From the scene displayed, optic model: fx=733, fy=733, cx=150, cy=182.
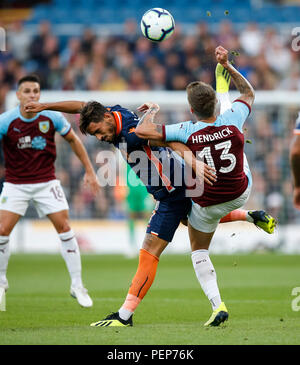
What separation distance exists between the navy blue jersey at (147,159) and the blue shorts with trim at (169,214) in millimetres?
67

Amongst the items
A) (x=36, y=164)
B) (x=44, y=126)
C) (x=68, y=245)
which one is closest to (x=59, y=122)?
(x=44, y=126)

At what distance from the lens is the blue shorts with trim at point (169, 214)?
268 inches

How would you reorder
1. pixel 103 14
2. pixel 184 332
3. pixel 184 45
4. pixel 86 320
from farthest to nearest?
1. pixel 103 14
2. pixel 184 45
3. pixel 86 320
4. pixel 184 332

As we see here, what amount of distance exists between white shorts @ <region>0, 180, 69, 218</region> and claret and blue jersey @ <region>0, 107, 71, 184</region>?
0.26 ft

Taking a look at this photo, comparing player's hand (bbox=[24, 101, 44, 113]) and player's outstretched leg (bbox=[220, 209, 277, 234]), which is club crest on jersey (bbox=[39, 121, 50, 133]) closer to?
player's hand (bbox=[24, 101, 44, 113])

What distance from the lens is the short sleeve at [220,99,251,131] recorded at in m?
6.57

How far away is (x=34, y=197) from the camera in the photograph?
28.9 ft

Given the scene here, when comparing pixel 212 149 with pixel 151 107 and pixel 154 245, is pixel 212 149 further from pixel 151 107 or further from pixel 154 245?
pixel 154 245

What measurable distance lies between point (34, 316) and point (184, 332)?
205 centimetres

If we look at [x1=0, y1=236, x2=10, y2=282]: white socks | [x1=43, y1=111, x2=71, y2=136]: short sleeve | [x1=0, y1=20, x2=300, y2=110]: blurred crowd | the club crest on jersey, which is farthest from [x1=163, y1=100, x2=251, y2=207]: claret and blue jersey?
[x1=0, y1=20, x2=300, y2=110]: blurred crowd

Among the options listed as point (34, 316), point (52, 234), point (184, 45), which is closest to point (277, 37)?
point (184, 45)

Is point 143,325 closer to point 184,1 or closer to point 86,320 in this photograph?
point 86,320

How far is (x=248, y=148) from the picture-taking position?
1819 cm

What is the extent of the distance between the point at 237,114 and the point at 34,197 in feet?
10.4
